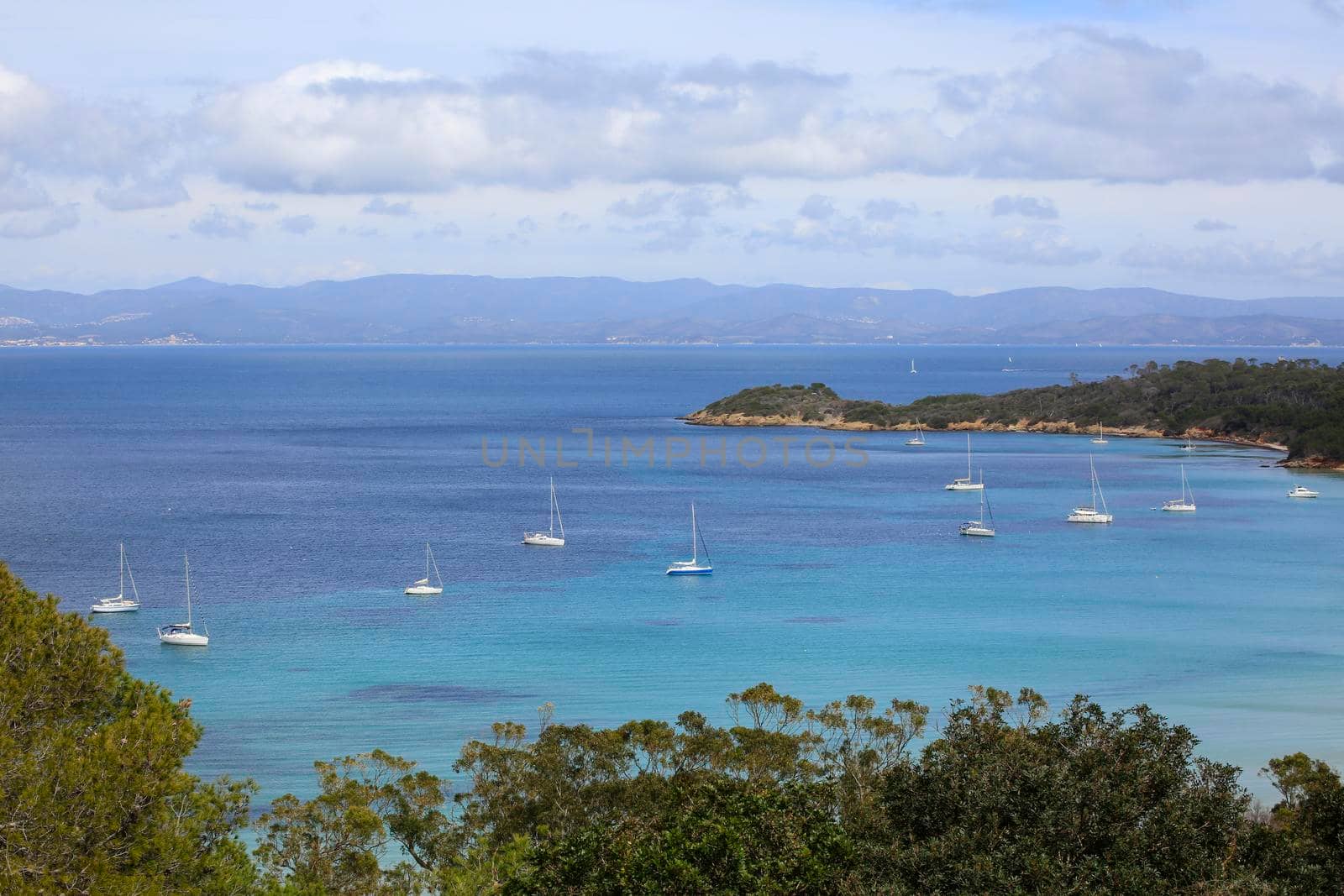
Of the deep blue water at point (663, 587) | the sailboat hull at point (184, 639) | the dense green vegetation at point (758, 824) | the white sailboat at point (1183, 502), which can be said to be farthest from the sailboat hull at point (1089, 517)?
the dense green vegetation at point (758, 824)

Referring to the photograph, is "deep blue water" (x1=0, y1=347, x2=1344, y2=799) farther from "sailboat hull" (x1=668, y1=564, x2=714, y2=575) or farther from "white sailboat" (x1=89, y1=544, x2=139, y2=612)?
"sailboat hull" (x1=668, y1=564, x2=714, y2=575)

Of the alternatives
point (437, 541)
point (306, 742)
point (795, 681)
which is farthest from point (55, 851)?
point (437, 541)

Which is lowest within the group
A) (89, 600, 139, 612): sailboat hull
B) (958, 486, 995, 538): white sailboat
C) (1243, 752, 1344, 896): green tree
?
(958, 486, 995, 538): white sailboat

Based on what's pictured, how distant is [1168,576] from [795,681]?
892 inches

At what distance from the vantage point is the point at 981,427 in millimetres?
117688

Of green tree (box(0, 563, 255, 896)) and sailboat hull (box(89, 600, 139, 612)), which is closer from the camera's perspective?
green tree (box(0, 563, 255, 896))

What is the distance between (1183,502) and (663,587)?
33.6 m

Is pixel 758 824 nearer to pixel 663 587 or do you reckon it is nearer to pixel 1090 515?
pixel 663 587

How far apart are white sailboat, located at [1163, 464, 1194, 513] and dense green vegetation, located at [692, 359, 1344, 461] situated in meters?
17.8

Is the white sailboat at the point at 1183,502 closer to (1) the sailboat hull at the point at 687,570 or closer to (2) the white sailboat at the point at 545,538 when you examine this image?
(1) the sailboat hull at the point at 687,570

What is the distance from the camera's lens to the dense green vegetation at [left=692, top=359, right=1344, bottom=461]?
10094 centimetres

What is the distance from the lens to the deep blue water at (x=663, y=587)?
108ft

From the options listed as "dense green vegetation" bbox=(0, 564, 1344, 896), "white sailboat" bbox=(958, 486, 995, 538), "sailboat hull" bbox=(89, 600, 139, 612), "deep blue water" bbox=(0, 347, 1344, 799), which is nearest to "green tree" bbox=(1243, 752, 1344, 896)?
"dense green vegetation" bbox=(0, 564, 1344, 896)

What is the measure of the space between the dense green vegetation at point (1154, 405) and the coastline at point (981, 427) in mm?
355
